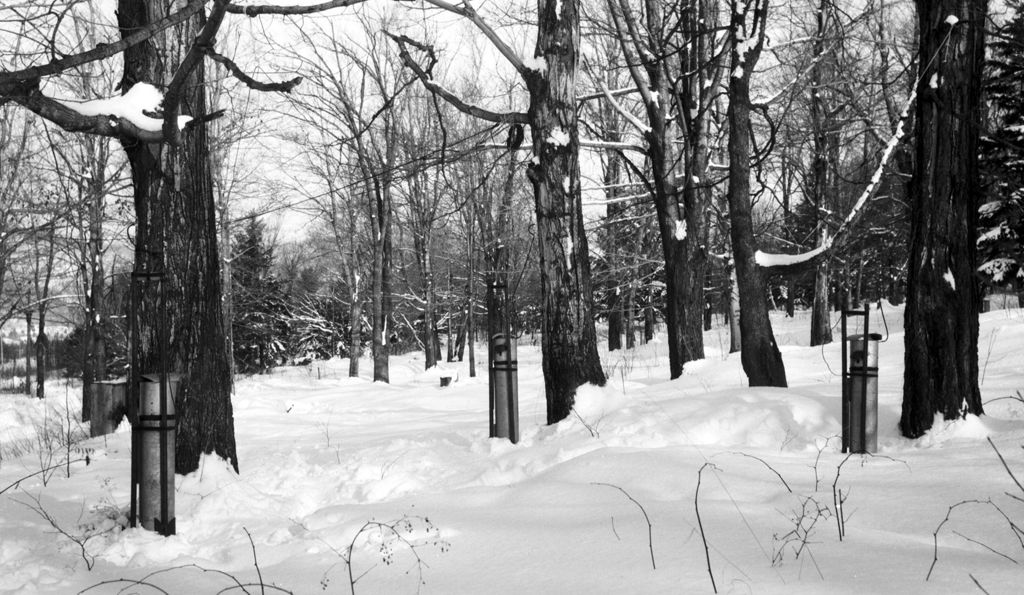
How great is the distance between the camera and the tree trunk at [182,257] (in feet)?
16.5

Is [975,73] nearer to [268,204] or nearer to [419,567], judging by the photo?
[419,567]

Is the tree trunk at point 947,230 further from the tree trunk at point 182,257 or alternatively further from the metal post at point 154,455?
the tree trunk at point 182,257

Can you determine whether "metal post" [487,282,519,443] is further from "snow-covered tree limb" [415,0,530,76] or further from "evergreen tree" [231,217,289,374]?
"evergreen tree" [231,217,289,374]

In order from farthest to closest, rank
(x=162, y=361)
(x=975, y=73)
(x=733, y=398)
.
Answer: (x=733, y=398), (x=975, y=73), (x=162, y=361)

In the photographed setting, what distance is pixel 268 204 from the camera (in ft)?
76.1

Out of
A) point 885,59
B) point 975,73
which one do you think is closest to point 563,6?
point 975,73

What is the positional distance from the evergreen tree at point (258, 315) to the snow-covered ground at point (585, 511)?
2864 cm

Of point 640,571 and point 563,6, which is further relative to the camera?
point 563,6

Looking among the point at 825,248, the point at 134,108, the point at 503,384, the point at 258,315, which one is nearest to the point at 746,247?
the point at 825,248

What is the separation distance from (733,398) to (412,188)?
18.1 metres

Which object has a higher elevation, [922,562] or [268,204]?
[268,204]

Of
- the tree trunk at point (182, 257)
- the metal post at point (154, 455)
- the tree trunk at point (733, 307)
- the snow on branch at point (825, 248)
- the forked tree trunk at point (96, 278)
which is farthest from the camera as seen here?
the tree trunk at point (733, 307)

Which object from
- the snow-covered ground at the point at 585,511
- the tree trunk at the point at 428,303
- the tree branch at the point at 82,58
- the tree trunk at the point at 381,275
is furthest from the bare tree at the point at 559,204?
the tree trunk at the point at 428,303

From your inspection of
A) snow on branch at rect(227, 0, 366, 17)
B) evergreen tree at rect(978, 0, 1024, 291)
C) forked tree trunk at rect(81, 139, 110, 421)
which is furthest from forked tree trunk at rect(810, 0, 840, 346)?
forked tree trunk at rect(81, 139, 110, 421)
